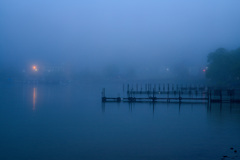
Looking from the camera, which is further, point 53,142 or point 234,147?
point 53,142

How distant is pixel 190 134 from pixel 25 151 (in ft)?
21.0

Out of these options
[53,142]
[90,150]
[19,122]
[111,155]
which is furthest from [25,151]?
[19,122]

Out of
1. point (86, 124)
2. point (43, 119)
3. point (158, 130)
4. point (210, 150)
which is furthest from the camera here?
point (43, 119)

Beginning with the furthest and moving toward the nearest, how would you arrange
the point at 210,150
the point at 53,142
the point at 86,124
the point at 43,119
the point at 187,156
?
the point at 43,119
the point at 86,124
the point at 53,142
the point at 210,150
the point at 187,156

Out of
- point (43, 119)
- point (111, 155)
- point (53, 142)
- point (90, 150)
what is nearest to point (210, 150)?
point (111, 155)

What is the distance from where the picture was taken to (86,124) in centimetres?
1307

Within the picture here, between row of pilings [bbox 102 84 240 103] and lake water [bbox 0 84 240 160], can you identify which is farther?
row of pilings [bbox 102 84 240 103]

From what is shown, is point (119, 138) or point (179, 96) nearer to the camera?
point (119, 138)

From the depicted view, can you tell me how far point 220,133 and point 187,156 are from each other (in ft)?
12.0

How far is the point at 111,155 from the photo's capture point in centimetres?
780

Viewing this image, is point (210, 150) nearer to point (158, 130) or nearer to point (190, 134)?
point (190, 134)

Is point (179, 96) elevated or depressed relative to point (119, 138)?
elevated

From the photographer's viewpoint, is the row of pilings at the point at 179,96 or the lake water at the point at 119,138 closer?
the lake water at the point at 119,138

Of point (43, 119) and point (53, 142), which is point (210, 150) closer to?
point (53, 142)
